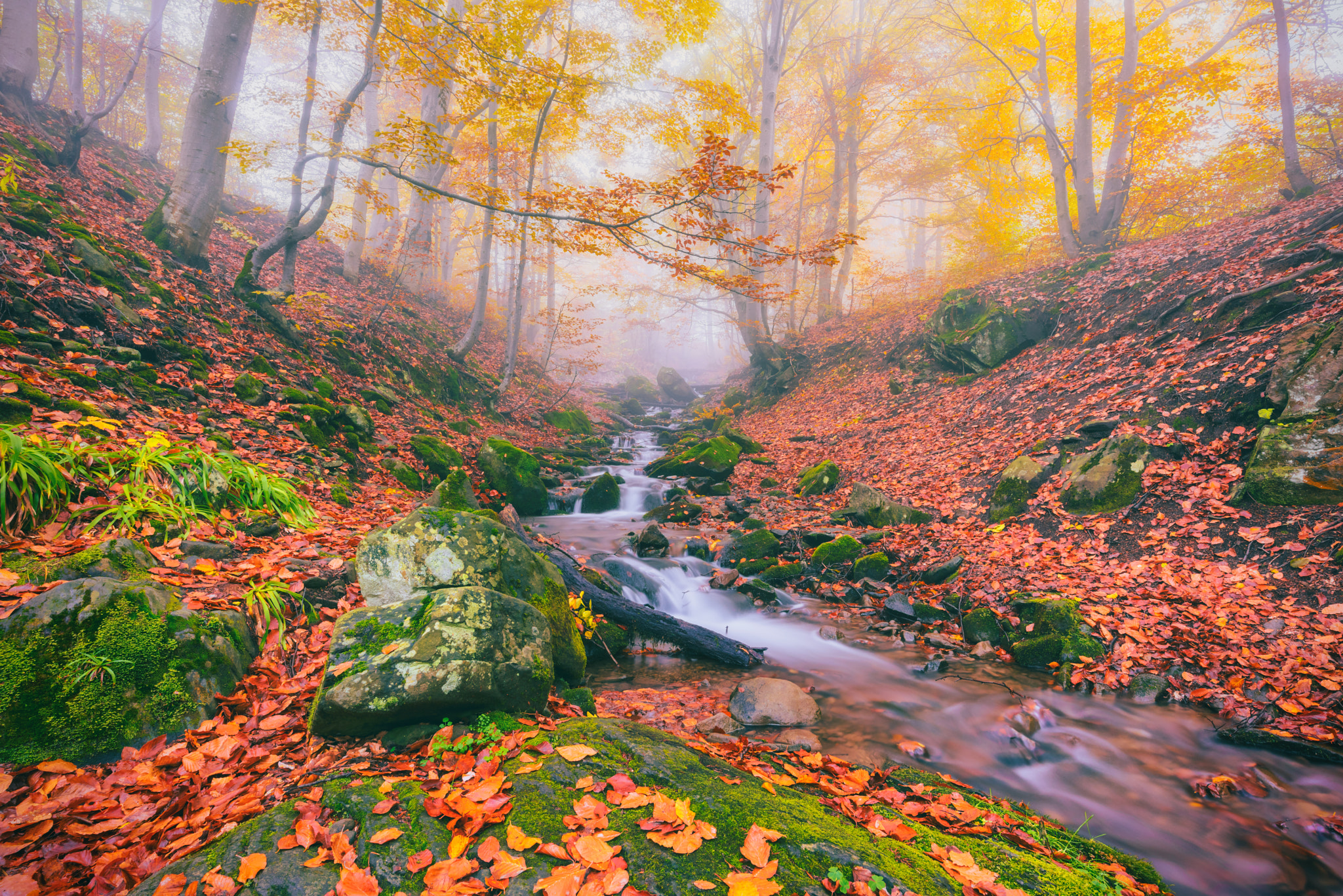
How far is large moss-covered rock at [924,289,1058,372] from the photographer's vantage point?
11422mm

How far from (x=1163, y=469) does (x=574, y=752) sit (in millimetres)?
7565

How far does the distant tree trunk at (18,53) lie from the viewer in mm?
9859

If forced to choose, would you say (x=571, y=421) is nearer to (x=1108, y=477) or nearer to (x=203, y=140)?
(x=203, y=140)

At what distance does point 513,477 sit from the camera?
9867mm

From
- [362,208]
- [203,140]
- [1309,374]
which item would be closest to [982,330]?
[1309,374]

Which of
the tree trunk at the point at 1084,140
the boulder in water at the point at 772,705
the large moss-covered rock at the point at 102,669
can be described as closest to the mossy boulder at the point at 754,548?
the boulder in water at the point at 772,705

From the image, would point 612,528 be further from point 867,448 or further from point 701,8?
point 701,8

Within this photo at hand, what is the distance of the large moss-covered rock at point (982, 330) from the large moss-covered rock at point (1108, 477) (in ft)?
18.8

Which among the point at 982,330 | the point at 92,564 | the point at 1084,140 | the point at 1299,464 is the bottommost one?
the point at 92,564

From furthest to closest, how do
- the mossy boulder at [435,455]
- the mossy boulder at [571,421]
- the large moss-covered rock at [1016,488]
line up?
the mossy boulder at [571,421] < the mossy boulder at [435,455] < the large moss-covered rock at [1016,488]

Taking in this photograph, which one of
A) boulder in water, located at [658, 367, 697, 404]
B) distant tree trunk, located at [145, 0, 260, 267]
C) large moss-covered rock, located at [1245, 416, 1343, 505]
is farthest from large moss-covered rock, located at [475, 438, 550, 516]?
boulder in water, located at [658, 367, 697, 404]

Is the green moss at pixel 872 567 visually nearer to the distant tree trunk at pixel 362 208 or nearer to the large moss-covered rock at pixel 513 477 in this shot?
the large moss-covered rock at pixel 513 477

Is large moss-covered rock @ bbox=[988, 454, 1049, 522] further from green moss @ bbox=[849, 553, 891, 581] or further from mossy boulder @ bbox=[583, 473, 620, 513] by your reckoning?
mossy boulder @ bbox=[583, 473, 620, 513]

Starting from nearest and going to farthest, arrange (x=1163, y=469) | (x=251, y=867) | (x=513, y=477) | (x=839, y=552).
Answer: (x=251, y=867) → (x=1163, y=469) → (x=839, y=552) → (x=513, y=477)
